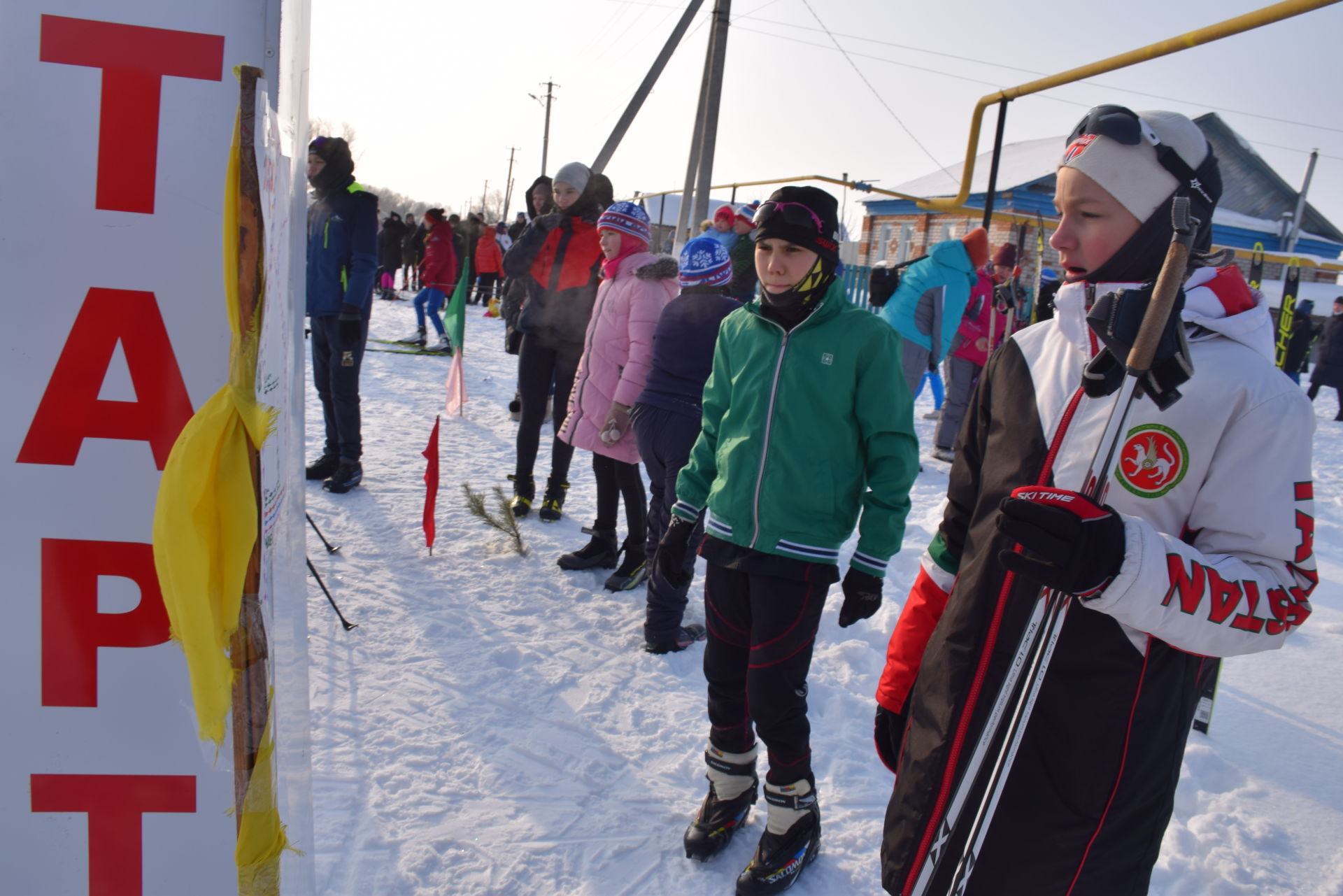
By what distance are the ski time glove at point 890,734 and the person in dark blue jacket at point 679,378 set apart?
1689 millimetres

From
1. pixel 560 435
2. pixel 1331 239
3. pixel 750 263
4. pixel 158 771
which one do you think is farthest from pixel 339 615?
pixel 1331 239

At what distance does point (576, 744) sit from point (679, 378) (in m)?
1.51

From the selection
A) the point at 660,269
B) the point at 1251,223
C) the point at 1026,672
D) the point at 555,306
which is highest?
the point at 1251,223

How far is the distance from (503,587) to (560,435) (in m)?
0.92

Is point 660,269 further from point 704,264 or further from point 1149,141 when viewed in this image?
point 1149,141

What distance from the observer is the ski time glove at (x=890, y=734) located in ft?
5.28

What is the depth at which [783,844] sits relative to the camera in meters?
2.20

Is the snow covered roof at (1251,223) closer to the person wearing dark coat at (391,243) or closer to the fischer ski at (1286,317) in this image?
the fischer ski at (1286,317)

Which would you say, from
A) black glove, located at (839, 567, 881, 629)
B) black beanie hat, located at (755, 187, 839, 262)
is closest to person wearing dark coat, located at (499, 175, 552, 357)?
black beanie hat, located at (755, 187, 839, 262)

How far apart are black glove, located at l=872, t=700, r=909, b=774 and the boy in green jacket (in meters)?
0.46

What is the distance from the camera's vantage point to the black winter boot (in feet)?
14.2

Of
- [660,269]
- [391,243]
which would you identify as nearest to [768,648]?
[660,269]

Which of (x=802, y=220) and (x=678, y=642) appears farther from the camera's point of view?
(x=678, y=642)

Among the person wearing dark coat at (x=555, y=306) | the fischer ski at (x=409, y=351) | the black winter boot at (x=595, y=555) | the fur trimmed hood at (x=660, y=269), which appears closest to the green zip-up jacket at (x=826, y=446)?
the fur trimmed hood at (x=660, y=269)
